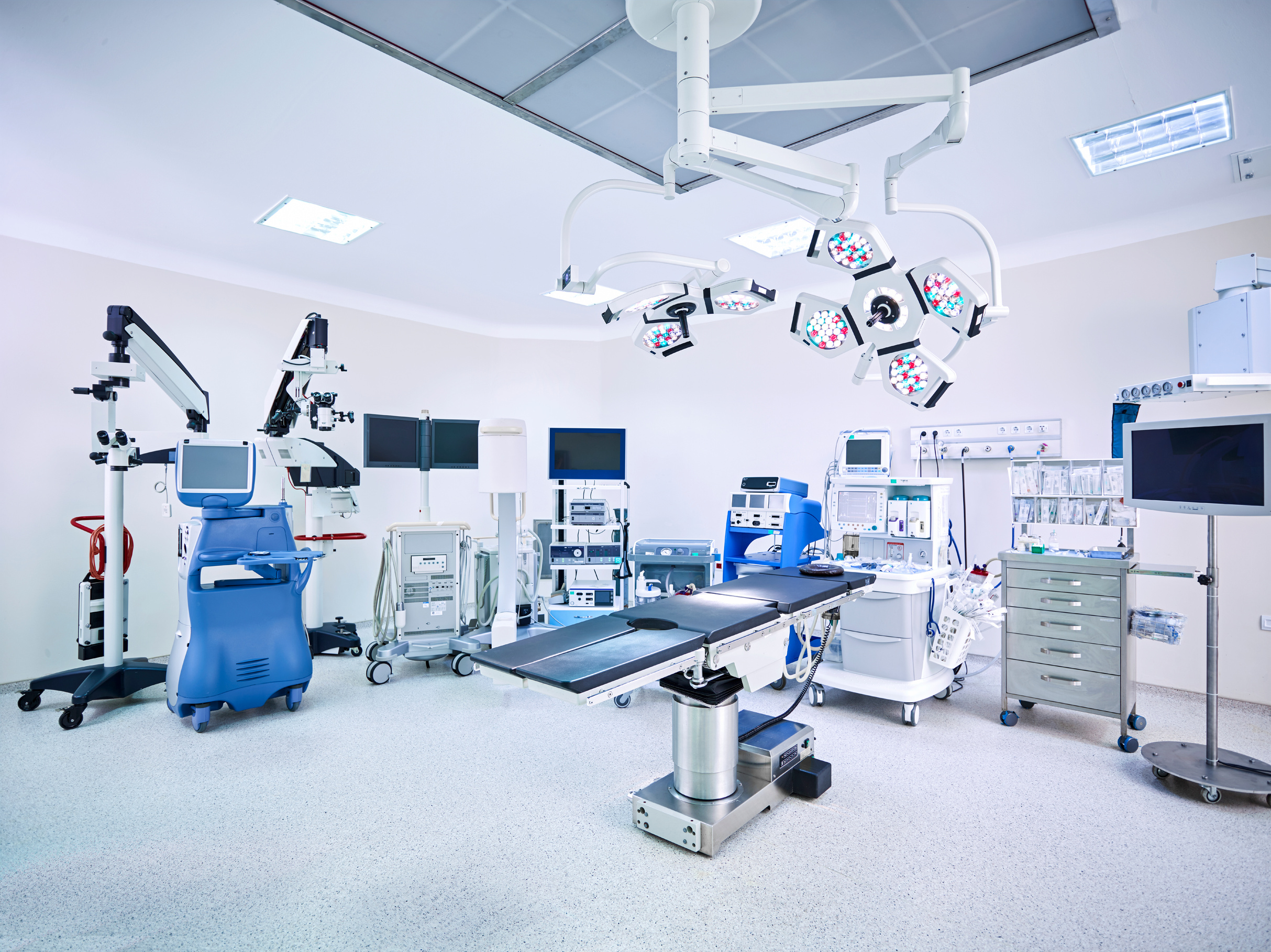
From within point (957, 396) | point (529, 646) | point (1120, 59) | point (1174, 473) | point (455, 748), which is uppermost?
point (1120, 59)

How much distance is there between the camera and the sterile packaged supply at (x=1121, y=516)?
141 inches

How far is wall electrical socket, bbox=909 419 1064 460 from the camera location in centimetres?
457

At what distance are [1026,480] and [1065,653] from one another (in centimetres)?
102

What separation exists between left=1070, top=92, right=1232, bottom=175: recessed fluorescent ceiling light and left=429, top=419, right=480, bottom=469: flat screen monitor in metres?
4.51

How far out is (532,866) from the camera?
7.54 feet

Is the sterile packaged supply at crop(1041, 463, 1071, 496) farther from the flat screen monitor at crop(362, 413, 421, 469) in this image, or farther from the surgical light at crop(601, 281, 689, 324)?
the flat screen monitor at crop(362, 413, 421, 469)

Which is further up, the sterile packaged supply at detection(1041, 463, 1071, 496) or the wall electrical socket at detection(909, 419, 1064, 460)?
the wall electrical socket at detection(909, 419, 1064, 460)

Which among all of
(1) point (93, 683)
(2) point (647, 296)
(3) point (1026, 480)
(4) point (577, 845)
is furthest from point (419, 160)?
(3) point (1026, 480)

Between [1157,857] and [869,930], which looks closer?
[869,930]

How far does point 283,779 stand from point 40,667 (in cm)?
271

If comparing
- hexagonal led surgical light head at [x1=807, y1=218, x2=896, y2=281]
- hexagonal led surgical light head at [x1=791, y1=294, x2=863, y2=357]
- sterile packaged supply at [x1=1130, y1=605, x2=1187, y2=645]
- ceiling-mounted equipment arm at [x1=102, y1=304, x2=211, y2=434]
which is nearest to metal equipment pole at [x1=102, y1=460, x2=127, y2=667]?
ceiling-mounted equipment arm at [x1=102, y1=304, x2=211, y2=434]

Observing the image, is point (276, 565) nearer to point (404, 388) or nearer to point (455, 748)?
point (455, 748)

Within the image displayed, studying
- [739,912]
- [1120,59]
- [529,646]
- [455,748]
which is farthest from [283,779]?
[1120,59]

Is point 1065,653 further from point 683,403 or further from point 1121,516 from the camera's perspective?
point 683,403
